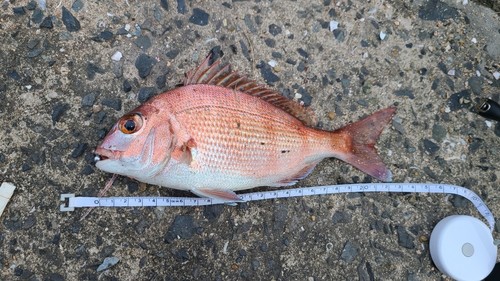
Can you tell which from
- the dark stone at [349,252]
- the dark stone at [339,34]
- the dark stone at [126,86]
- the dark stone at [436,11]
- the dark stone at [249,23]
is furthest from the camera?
the dark stone at [436,11]

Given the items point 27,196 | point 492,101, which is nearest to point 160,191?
point 27,196

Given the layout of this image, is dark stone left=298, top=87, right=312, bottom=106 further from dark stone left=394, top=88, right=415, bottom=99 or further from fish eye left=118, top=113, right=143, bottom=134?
fish eye left=118, top=113, right=143, bottom=134

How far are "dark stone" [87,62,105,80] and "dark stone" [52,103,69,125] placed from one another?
0.23 metres

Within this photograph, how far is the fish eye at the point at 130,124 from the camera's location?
2.41 m

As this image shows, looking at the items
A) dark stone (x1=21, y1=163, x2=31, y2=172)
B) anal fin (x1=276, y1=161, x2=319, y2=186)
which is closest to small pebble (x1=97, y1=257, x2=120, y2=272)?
dark stone (x1=21, y1=163, x2=31, y2=172)

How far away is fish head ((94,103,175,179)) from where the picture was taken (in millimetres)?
2406

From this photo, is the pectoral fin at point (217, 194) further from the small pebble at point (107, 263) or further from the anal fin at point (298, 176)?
the small pebble at point (107, 263)

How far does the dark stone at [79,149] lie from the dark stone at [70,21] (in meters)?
0.74

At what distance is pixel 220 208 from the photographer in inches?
114

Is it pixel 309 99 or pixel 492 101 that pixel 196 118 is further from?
pixel 492 101

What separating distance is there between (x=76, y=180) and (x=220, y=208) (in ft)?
2.95

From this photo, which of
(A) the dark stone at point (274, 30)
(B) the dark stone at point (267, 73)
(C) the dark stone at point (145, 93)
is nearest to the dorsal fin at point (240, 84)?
(B) the dark stone at point (267, 73)

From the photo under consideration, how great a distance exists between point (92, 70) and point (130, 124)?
26.9 inches

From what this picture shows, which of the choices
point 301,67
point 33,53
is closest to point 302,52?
point 301,67
